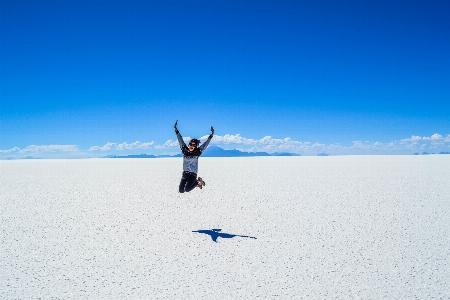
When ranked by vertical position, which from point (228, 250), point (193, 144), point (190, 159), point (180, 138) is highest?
point (180, 138)

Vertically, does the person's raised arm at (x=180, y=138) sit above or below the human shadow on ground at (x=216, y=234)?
above

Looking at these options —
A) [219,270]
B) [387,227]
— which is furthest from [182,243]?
[387,227]

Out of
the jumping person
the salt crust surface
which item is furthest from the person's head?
the salt crust surface

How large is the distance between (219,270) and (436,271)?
3528mm

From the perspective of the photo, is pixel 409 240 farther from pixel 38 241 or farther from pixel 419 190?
pixel 419 190

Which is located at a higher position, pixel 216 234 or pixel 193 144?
pixel 193 144

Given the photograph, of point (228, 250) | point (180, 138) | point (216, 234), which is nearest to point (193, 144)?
point (180, 138)

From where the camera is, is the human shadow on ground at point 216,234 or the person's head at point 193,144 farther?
the person's head at point 193,144

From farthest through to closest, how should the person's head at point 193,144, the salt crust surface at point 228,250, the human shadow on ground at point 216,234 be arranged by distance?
the person's head at point 193,144 → the human shadow on ground at point 216,234 → the salt crust surface at point 228,250

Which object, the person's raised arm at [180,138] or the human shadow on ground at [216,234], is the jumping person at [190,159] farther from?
the human shadow on ground at [216,234]

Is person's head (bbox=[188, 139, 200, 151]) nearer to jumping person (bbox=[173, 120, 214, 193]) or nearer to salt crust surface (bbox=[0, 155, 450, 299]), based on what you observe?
jumping person (bbox=[173, 120, 214, 193])

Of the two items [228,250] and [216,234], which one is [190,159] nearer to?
[216,234]

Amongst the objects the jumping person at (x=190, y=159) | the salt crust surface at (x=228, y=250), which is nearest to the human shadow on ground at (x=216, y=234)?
the salt crust surface at (x=228, y=250)

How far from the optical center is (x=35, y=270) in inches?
217
